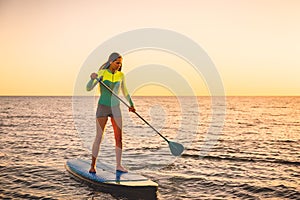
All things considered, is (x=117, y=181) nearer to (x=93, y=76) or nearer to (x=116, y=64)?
(x=93, y=76)

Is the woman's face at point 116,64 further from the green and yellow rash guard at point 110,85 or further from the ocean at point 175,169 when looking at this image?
the ocean at point 175,169

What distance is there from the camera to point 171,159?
15.0m

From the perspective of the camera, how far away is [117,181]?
902cm

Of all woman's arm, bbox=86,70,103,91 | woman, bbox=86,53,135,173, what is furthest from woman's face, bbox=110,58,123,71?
woman's arm, bbox=86,70,103,91

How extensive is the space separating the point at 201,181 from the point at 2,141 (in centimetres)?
1353

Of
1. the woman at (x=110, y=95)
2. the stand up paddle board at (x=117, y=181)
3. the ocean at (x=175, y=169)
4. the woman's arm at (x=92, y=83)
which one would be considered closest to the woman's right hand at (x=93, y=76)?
the woman's arm at (x=92, y=83)

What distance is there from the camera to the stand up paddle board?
28.6 ft

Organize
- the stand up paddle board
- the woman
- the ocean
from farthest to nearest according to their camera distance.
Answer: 1. the ocean
2. the woman
3. the stand up paddle board

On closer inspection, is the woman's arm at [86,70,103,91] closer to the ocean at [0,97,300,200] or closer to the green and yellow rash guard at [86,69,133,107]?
the green and yellow rash guard at [86,69,133,107]

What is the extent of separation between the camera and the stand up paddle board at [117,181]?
870 centimetres

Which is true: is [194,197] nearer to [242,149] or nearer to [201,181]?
[201,181]

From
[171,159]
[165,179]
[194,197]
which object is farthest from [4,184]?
[171,159]

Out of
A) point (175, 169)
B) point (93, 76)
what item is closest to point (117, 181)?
point (93, 76)

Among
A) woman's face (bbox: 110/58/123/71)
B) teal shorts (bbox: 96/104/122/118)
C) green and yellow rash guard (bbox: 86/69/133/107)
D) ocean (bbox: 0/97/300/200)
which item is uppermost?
woman's face (bbox: 110/58/123/71)
